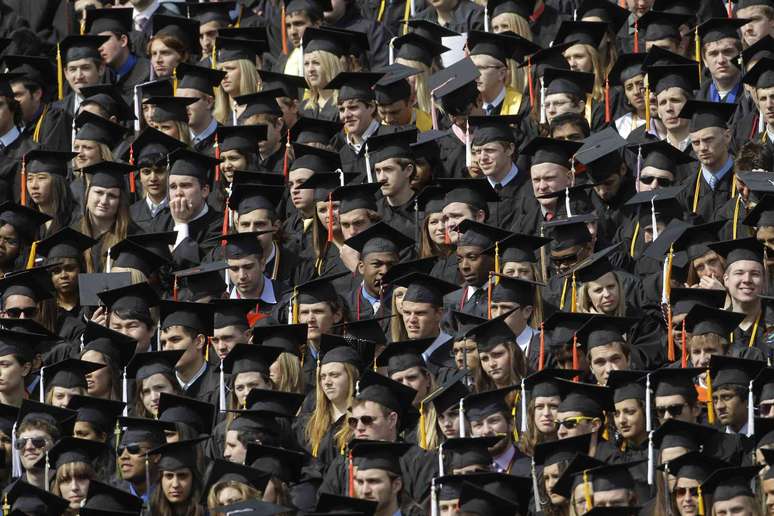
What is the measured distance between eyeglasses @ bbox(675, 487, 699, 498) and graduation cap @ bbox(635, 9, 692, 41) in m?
4.04

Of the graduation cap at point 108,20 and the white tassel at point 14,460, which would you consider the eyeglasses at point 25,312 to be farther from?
the graduation cap at point 108,20

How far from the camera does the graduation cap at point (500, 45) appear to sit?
1438 centimetres

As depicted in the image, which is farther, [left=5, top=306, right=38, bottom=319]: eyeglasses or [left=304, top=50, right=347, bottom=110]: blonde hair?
[left=304, top=50, right=347, bottom=110]: blonde hair

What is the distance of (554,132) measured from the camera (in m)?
13.7

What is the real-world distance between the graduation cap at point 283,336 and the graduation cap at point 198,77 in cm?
259

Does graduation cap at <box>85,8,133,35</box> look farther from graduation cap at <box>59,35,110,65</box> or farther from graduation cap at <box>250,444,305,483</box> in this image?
graduation cap at <box>250,444,305,483</box>

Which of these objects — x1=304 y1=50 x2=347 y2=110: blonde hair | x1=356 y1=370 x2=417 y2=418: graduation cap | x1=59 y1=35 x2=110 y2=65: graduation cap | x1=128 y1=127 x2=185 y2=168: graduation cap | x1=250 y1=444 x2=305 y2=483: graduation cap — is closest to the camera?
x1=250 y1=444 x2=305 y2=483: graduation cap

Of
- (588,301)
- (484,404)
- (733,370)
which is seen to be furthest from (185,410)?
(733,370)

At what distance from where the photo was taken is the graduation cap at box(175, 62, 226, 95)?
47.9ft

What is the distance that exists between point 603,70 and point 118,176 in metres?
2.81

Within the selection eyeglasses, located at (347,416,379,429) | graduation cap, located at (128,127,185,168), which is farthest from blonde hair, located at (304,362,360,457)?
graduation cap, located at (128,127,185,168)

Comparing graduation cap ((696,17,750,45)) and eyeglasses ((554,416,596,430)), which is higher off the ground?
graduation cap ((696,17,750,45))

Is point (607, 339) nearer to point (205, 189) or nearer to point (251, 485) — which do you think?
point (251, 485)

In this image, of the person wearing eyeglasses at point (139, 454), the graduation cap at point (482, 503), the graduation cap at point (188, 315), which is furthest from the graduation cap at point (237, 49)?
the graduation cap at point (482, 503)
